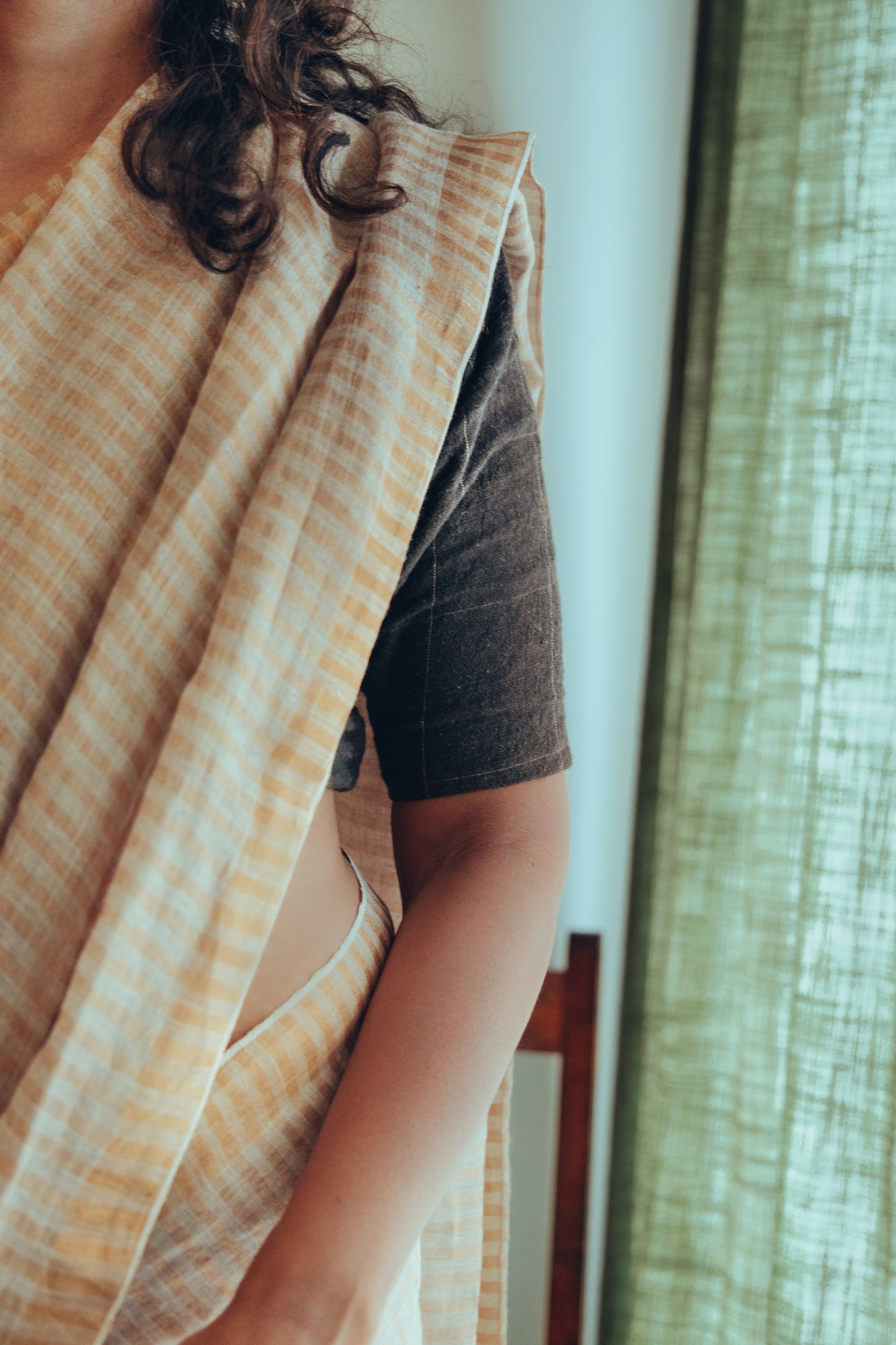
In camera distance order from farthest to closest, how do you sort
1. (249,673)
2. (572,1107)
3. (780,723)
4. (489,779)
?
(572,1107) → (780,723) → (489,779) → (249,673)

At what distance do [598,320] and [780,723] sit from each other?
44cm

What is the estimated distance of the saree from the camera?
42 centimetres

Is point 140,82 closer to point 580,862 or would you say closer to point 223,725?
point 223,725

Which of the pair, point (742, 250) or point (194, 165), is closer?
point (194, 165)

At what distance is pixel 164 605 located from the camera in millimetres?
459

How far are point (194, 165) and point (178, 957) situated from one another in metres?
0.41

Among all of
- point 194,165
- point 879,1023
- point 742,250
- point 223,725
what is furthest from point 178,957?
point 742,250

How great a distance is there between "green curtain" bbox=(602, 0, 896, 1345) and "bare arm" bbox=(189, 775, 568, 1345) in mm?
340

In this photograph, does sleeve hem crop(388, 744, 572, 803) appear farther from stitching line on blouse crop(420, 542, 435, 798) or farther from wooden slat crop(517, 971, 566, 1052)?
wooden slat crop(517, 971, 566, 1052)

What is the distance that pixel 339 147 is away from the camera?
0.57 meters

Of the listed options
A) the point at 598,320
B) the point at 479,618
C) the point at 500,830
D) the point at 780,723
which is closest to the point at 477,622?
the point at 479,618

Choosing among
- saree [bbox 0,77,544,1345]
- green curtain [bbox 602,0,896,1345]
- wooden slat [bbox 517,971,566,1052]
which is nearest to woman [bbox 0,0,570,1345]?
saree [bbox 0,77,544,1345]

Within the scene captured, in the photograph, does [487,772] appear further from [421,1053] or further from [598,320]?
[598,320]

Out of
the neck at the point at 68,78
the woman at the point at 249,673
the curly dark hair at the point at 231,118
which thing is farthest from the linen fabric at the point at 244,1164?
the neck at the point at 68,78
